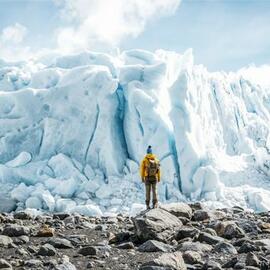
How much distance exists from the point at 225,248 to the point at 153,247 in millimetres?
751

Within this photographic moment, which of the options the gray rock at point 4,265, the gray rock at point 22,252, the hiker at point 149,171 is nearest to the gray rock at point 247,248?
the gray rock at point 22,252

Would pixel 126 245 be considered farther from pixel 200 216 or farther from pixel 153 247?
pixel 200 216

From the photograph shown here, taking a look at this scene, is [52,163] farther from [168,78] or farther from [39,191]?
[168,78]

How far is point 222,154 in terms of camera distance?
22406 millimetres

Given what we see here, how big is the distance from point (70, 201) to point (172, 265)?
13.8 meters

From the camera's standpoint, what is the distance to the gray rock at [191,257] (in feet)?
14.6

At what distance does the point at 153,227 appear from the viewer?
565cm

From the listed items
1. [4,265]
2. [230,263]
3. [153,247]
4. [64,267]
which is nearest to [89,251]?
[153,247]

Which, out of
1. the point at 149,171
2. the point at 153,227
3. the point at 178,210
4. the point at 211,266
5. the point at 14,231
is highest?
the point at 149,171

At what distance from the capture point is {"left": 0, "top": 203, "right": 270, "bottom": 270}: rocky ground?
4277 millimetres

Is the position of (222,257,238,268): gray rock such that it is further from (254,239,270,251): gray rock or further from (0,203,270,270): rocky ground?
(254,239,270,251): gray rock

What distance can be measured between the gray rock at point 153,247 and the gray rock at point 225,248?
501mm

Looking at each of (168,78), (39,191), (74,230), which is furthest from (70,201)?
(74,230)

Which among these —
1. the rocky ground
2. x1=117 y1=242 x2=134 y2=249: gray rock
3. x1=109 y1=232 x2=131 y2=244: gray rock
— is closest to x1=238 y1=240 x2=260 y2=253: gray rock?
the rocky ground
